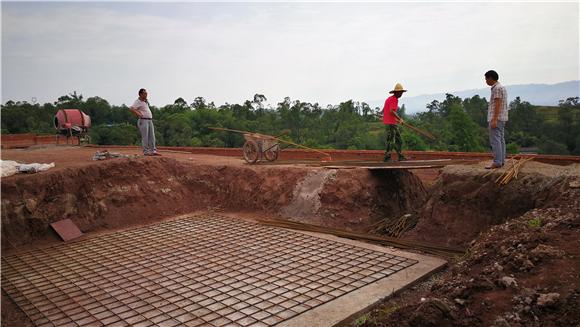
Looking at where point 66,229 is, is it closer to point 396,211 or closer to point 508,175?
point 396,211

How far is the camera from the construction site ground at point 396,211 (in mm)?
3148

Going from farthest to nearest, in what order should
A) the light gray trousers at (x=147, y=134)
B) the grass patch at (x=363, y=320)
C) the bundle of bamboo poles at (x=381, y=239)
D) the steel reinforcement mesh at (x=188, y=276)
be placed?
the light gray trousers at (x=147, y=134), the bundle of bamboo poles at (x=381, y=239), the steel reinforcement mesh at (x=188, y=276), the grass patch at (x=363, y=320)

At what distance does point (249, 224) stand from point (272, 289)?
2714 mm

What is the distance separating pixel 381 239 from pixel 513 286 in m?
2.81

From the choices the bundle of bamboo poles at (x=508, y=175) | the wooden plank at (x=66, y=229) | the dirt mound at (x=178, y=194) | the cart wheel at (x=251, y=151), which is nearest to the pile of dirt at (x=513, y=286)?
the bundle of bamboo poles at (x=508, y=175)

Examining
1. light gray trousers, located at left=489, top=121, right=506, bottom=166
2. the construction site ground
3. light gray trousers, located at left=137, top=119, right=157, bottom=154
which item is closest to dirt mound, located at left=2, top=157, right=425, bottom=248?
the construction site ground

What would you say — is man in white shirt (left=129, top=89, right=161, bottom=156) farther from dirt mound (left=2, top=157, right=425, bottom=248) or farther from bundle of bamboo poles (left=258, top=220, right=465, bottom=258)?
bundle of bamboo poles (left=258, top=220, right=465, bottom=258)

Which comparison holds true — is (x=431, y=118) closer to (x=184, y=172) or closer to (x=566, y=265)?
(x=184, y=172)

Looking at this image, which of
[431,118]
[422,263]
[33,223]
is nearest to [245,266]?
[422,263]

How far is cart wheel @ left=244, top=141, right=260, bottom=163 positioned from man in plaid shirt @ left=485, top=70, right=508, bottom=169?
187 inches

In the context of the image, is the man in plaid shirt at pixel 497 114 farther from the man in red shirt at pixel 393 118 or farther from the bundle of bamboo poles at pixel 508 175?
the man in red shirt at pixel 393 118

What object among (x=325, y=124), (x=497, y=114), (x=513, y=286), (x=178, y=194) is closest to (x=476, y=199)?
(x=497, y=114)

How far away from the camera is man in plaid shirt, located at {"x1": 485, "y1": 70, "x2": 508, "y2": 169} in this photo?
575 cm

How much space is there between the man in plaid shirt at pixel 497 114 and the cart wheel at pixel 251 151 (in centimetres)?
474
